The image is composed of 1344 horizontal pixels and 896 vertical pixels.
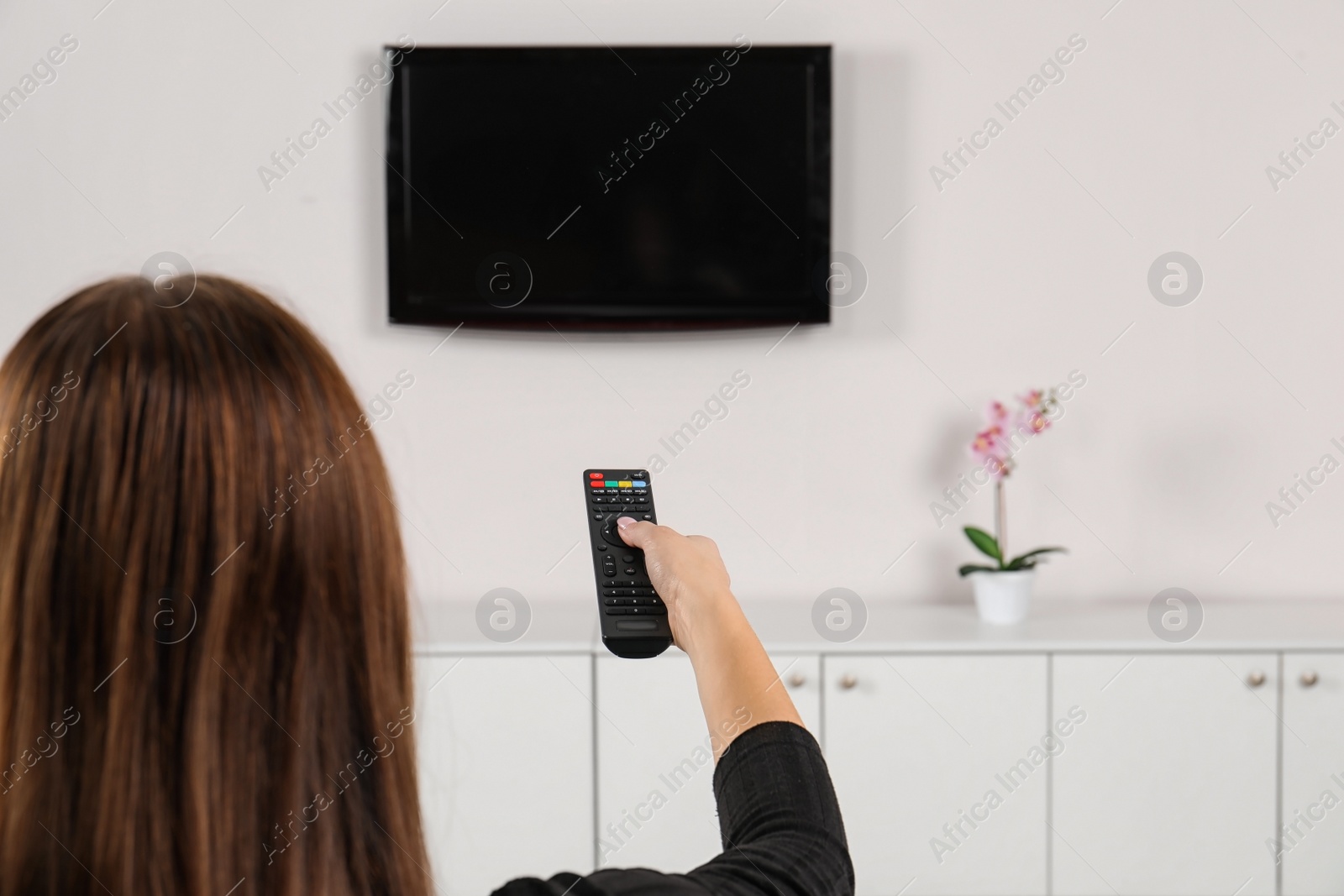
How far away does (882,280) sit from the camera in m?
2.12

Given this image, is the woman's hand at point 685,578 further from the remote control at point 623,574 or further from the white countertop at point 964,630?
the white countertop at point 964,630

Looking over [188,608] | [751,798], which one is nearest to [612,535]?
[751,798]

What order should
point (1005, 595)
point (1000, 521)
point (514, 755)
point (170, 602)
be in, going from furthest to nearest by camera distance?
point (1000, 521), point (1005, 595), point (514, 755), point (170, 602)

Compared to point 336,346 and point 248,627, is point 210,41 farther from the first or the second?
point 248,627

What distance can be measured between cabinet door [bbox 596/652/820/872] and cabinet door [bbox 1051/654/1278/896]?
0.50 m

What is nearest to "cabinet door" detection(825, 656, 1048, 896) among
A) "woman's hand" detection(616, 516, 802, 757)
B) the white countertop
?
the white countertop

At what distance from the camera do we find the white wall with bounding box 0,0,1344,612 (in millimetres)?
2096

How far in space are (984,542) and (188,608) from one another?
1734mm

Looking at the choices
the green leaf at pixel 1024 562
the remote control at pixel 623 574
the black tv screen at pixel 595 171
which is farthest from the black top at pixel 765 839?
the black tv screen at pixel 595 171

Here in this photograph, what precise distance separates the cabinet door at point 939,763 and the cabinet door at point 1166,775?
6 centimetres

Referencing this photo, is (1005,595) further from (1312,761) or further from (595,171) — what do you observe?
(595,171)

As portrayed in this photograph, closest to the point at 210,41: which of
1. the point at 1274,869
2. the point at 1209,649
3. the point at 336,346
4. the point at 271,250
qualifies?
the point at 271,250

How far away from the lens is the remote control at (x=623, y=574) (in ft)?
3.27

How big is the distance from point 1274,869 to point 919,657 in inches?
30.0
